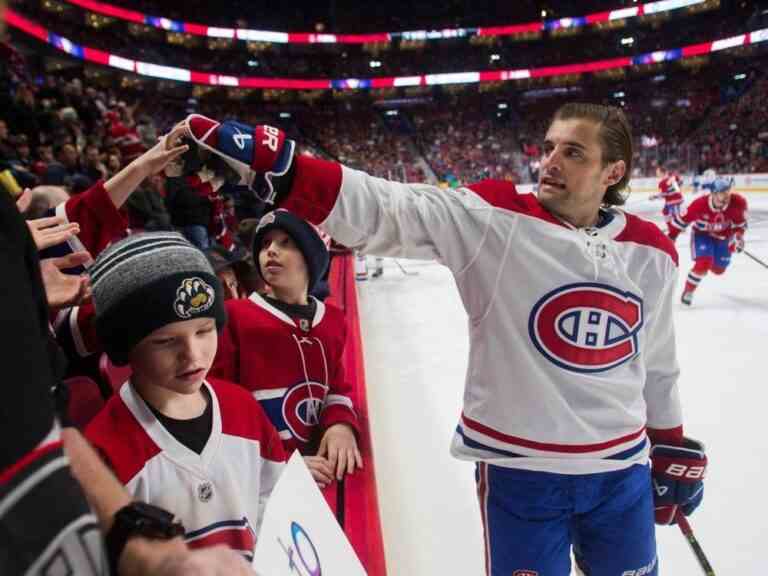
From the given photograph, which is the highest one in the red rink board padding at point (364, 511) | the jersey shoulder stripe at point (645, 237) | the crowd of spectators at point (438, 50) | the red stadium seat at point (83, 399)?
the crowd of spectators at point (438, 50)

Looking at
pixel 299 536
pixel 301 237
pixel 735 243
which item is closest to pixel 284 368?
pixel 301 237

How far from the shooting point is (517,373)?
1263 mm

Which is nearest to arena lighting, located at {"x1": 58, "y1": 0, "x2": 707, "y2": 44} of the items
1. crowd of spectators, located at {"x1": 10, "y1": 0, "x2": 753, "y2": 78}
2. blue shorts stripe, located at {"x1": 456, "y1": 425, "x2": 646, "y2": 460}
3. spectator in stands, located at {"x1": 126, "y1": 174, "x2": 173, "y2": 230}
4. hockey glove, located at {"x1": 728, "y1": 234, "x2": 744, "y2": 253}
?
crowd of spectators, located at {"x1": 10, "y1": 0, "x2": 753, "y2": 78}

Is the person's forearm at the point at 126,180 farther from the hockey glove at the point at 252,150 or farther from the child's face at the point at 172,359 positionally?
the child's face at the point at 172,359

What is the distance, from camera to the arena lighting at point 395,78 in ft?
70.3

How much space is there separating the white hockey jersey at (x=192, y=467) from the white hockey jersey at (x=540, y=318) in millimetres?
484

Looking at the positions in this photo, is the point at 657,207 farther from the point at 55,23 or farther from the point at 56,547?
the point at 55,23

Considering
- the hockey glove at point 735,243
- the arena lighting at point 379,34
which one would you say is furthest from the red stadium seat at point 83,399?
the arena lighting at point 379,34

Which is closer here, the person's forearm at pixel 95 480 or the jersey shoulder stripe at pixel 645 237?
the person's forearm at pixel 95 480

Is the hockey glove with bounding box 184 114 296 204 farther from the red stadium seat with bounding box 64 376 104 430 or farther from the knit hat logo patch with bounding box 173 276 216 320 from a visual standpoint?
the red stadium seat with bounding box 64 376 104 430

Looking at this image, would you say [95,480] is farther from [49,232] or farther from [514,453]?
[514,453]

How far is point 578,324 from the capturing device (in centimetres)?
123

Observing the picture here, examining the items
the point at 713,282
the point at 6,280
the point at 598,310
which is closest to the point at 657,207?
the point at 713,282

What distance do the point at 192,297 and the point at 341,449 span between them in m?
0.68
